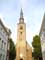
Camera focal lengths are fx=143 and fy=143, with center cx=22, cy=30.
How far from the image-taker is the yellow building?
6259 centimetres

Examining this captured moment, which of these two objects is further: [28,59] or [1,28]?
[28,59]

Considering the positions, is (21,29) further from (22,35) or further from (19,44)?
(19,44)

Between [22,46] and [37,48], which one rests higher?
[22,46]

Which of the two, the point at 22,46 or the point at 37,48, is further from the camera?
the point at 22,46

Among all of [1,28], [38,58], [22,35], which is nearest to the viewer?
[1,28]

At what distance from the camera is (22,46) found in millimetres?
64375

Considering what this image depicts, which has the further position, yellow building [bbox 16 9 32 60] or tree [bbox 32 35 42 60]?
yellow building [bbox 16 9 32 60]

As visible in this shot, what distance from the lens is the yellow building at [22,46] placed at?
62594 mm

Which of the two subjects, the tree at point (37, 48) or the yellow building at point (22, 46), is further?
the yellow building at point (22, 46)

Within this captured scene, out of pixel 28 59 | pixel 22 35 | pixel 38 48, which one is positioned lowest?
pixel 28 59

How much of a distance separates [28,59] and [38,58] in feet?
35.1

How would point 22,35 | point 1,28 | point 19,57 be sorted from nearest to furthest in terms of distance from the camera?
1. point 1,28
2. point 19,57
3. point 22,35

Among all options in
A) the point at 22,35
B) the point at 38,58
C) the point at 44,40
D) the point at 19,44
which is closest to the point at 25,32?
the point at 22,35

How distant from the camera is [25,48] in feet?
210
